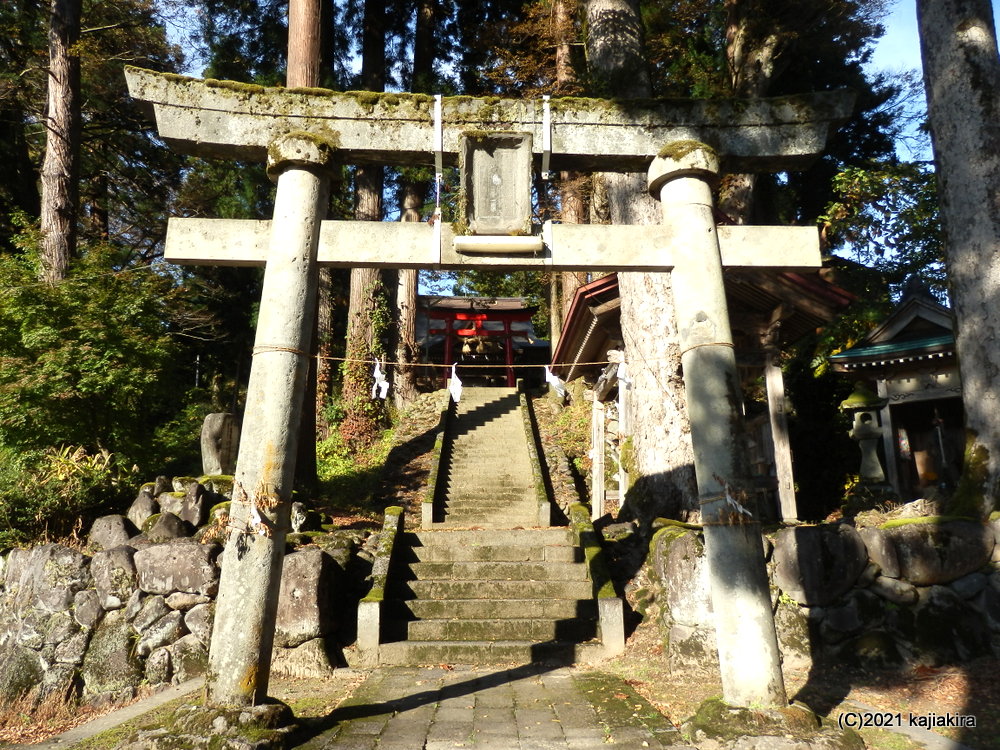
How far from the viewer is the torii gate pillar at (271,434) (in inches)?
169

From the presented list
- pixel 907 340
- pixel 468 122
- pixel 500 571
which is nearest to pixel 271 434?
pixel 468 122

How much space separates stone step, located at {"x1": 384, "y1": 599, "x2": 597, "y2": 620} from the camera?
7383 mm

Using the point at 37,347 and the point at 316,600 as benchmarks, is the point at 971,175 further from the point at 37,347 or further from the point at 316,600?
the point at 37,347

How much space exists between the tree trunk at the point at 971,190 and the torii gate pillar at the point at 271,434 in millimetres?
6047

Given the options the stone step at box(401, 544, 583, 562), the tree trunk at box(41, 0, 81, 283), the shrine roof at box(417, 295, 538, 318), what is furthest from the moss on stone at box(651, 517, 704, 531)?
the shrine roof at box(417, 295, 538, 318)

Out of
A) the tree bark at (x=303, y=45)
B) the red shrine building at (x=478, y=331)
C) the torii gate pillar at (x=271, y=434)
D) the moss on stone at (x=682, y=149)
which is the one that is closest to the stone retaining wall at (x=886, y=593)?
the moss on stone at (x=682, y=149)

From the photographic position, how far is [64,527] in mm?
8016

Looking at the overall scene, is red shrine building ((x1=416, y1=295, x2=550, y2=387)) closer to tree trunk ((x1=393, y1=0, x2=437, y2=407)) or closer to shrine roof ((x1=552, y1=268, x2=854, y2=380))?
tree trunk ((x1=393, y1=0, x2=437, y2=407))

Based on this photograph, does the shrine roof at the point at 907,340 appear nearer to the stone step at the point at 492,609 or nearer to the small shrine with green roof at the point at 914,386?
the small shrine with green roof at the point at 914,386

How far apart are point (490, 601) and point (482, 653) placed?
835 millimetres

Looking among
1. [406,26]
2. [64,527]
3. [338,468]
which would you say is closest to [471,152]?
[64,527]

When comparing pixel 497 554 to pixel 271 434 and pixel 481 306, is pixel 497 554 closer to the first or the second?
pixel 271 434

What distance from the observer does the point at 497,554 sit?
852cm

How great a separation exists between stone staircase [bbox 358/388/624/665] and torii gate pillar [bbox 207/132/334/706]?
2694 mm
